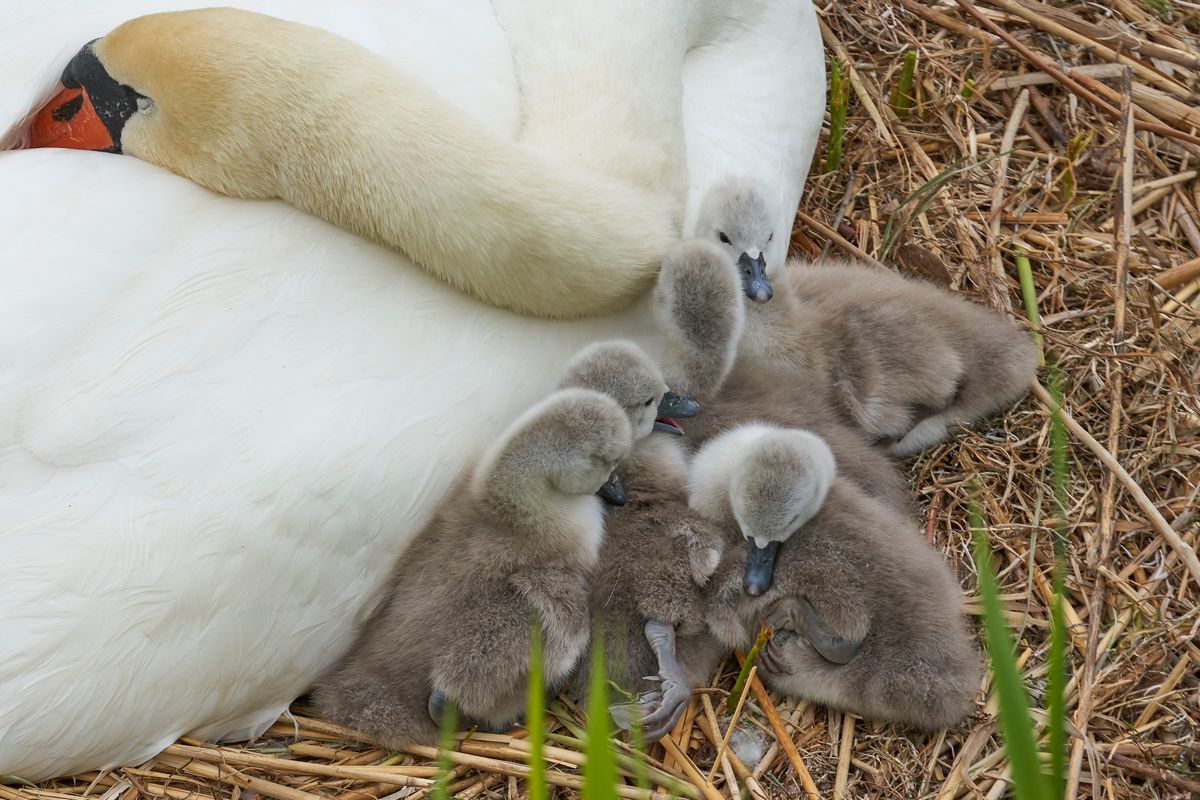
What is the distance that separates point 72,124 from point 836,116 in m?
2.40

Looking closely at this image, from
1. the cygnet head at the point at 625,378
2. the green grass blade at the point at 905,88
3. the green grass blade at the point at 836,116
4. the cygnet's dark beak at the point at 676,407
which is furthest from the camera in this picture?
the green grass blade at the point at 905,88

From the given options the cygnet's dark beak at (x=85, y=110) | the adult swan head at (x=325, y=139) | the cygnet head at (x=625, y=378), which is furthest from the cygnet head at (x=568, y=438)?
the cygnet's dark beak at (x=85, y=110)

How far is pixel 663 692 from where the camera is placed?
3.17m

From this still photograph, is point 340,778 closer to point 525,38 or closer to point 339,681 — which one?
point 339,681

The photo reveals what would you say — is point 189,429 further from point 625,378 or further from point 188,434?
point 625,378

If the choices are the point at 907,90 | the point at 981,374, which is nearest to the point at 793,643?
the point at 981,374

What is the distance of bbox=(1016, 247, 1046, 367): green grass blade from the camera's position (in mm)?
4059

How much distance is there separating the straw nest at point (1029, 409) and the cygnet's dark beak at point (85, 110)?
4.42ft

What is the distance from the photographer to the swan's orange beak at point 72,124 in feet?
10.3

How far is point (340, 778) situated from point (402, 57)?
163 centimetres

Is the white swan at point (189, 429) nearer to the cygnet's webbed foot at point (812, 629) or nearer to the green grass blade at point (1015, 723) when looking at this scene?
the cygnet's webbed foot at point (812, 629)

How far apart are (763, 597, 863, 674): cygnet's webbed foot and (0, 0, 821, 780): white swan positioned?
0.78m

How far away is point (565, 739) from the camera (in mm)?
3188

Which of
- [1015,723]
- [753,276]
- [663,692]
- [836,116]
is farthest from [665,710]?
[836,116]
